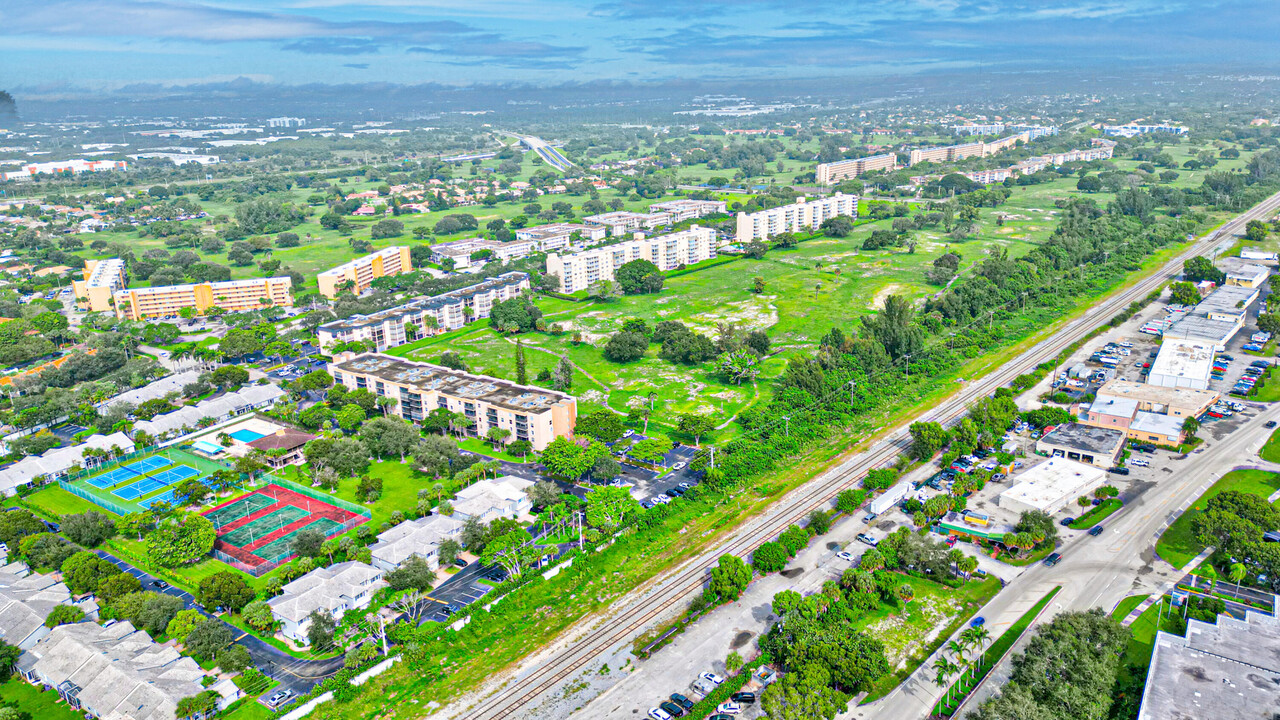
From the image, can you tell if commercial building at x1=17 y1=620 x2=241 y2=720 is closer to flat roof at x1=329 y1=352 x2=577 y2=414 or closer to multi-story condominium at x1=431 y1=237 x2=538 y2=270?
flat roof at x1=329 y1=352 x2=577 y2=414

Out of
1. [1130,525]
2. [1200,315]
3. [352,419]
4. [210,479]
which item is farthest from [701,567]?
[1200,315]

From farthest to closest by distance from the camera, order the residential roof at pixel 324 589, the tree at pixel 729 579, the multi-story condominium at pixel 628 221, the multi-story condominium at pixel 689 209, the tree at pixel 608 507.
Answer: the multi-story condominium at pixel 689 209 < the multi-story condominium at pixel 628 221 < the tree at pixel 608 507 < the tree at pixel 729 579 < the residential roof at pixel 324 589

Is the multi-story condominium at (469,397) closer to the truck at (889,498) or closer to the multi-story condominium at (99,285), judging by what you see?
the truck at (889,498)

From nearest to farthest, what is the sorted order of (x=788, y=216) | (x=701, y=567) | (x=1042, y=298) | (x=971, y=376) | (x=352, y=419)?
(x=701, y=567) < (x=352, y=419) < (x=971, y=376) < (x=1042, y=298) < (x=788, y=216)

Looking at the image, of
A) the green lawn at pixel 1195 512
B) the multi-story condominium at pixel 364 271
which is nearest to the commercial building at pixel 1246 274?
the green lawn at pixel 1195 512

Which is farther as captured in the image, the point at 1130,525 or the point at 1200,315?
the point at 1200,315

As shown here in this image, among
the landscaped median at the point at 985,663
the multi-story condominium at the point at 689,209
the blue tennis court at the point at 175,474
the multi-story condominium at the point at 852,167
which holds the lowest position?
the landscaped median at the point at 985,663

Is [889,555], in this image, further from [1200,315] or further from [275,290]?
[275,290]

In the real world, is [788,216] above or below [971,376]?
above
